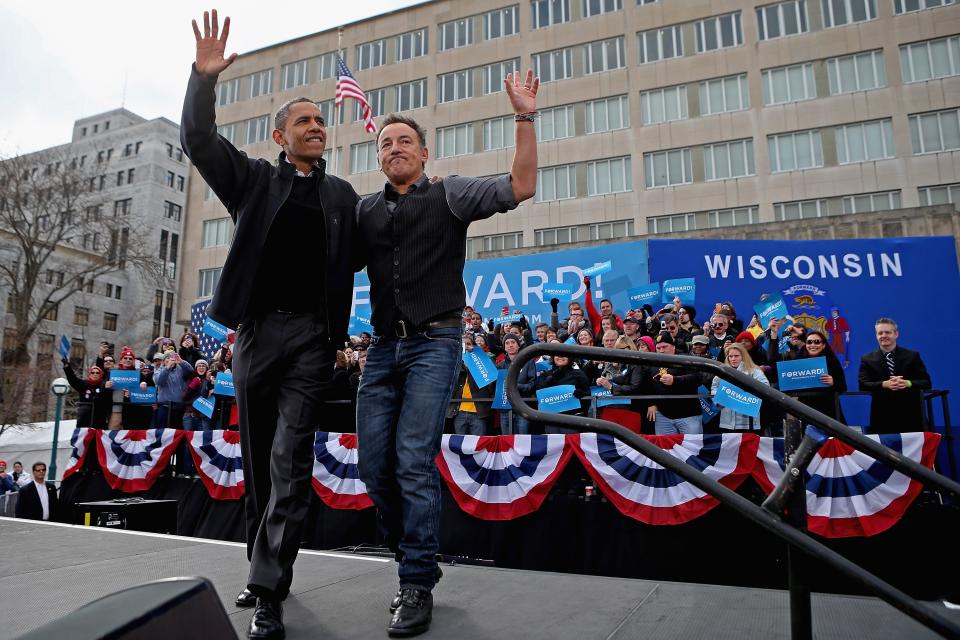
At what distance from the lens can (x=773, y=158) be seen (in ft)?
98.7

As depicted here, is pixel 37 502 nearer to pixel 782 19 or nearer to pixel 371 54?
pixel 782 19

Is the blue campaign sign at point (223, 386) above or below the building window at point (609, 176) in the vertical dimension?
below

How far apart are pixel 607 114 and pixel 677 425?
94.8 ft

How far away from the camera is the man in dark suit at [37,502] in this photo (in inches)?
382

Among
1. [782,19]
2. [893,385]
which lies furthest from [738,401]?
[782,19]

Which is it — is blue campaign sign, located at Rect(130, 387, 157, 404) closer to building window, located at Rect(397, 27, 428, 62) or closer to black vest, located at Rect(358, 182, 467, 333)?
black vest, located at Rect(358, 182, 467, 333)

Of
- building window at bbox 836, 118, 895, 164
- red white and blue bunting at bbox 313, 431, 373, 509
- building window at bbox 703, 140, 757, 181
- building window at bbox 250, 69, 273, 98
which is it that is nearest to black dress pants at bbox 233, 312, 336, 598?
Result: red white and blue bunting at bbox 313, 431, 373, 509

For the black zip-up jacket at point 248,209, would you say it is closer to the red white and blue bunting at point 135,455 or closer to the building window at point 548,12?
the red white and blue bunting at point 135,455

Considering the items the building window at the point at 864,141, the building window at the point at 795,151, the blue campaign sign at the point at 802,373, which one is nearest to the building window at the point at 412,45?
the building window at the point at 795,151

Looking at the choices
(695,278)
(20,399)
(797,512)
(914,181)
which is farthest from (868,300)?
(20,399)

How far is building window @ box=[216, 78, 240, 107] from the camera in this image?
141 feet

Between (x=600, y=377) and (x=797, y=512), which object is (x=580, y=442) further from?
(x=797, y=512)

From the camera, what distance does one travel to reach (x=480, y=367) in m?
8.36

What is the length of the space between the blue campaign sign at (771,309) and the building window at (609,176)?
78.4 feet
